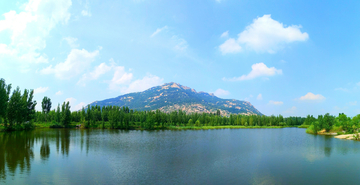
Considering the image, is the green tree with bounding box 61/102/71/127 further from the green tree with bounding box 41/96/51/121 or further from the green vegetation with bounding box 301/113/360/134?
the green vegetation with bounding box 301/113/360/134

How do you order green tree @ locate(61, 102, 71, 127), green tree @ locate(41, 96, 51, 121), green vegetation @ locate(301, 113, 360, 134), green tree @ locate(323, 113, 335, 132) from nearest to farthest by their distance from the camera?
green vegetation @ locate(301, 113, 360, 134)
green tree @ locate(323, 113, 335, 132)
green tree @ locate(61, 102, 71, 127)
green tree @ locate(41, 96, 51, 121)

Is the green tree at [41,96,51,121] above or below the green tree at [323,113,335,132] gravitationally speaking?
above

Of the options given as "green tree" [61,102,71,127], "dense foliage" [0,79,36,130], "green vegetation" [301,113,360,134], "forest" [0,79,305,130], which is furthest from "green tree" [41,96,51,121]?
"green vegetation" [301,113,360,134]

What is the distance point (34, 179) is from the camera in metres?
23.5

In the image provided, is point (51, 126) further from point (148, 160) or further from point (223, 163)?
point (223, 163)

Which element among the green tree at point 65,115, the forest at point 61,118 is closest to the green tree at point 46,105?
the forest at point 61,118

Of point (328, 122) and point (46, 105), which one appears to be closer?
point (328, 122)

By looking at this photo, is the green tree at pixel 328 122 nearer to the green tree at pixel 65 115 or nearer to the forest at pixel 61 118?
the forest at pixel 61 118

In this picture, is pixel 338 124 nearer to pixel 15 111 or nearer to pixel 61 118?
pixel 15 111

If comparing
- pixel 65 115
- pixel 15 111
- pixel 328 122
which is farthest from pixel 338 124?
pixel 65 115

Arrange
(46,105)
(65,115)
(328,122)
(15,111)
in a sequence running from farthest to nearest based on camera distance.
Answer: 1. (46,105)
2. (65,115)
3. (328,122)
4. (15,111)

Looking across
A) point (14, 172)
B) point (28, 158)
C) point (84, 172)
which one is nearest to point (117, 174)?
point (84, 172)

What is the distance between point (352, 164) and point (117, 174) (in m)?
40.7

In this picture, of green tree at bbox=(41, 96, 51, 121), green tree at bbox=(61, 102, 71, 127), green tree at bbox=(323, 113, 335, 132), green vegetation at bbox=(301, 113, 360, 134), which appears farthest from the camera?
green tree at bbox=(41, 96, 51, 121)
